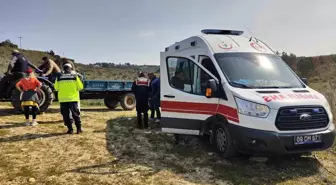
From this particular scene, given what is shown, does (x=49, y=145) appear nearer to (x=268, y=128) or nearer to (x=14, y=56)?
(x=14, y=56)

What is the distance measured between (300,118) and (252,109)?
87 cm

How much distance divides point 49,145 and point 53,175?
6.15ft

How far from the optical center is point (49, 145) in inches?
298

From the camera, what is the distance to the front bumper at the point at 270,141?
580cm

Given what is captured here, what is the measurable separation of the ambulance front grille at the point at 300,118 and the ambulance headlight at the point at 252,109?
0.24 m

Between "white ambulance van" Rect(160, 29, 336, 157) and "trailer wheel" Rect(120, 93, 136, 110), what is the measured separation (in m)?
5.36

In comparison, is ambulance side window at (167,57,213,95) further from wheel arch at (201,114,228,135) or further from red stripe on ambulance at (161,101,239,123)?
wheel arch at (201,114,228,135)

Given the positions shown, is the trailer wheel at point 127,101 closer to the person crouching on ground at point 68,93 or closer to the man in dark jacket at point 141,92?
the man in dark jacket at point 141,92

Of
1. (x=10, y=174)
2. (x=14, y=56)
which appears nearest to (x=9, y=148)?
(x=10, y=174)

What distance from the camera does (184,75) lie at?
7582 mm

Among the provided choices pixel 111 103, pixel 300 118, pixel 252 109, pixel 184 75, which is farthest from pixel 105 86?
pixel 300 118

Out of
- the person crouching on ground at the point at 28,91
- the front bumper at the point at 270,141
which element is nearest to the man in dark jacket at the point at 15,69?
the person crouching on ground at the point at 28,91

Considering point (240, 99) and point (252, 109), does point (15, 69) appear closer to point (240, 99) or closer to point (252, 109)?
point (240, 99)

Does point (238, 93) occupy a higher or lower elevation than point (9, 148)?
higher
